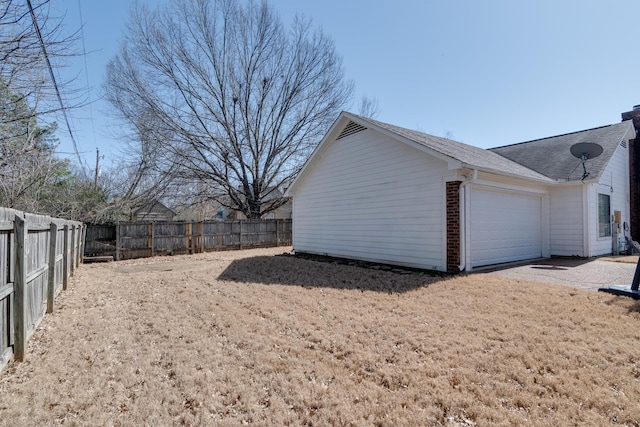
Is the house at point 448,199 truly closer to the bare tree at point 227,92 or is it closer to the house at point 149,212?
the bare tree at point 227,92

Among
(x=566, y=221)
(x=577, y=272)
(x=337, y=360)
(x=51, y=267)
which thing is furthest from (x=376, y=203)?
(x=51, y=267)

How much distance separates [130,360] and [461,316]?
4.32 meters

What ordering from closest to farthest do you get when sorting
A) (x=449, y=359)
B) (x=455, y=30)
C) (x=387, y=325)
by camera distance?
(x=449, y=359)
(x=387, y=325)
(x=455, y=30)

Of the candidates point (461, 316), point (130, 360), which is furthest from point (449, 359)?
point (130, 360)

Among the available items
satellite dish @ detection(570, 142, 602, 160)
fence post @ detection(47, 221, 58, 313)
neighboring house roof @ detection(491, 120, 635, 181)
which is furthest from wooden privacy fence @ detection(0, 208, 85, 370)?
satellite dish @ detection(570, 142, 602, 160)

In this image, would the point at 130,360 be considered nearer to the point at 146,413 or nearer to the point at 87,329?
the point at 146,413

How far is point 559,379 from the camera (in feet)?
9.72

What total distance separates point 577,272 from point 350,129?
24.2ft

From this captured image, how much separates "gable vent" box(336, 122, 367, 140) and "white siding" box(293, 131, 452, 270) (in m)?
0.17

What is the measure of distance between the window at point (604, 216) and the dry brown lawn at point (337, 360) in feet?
24.9

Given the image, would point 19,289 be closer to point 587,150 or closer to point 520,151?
point 587,150

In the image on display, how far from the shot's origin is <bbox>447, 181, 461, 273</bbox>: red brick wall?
25.9 feet

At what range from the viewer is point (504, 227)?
30.6 feet

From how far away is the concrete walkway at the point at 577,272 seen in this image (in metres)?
6.65
